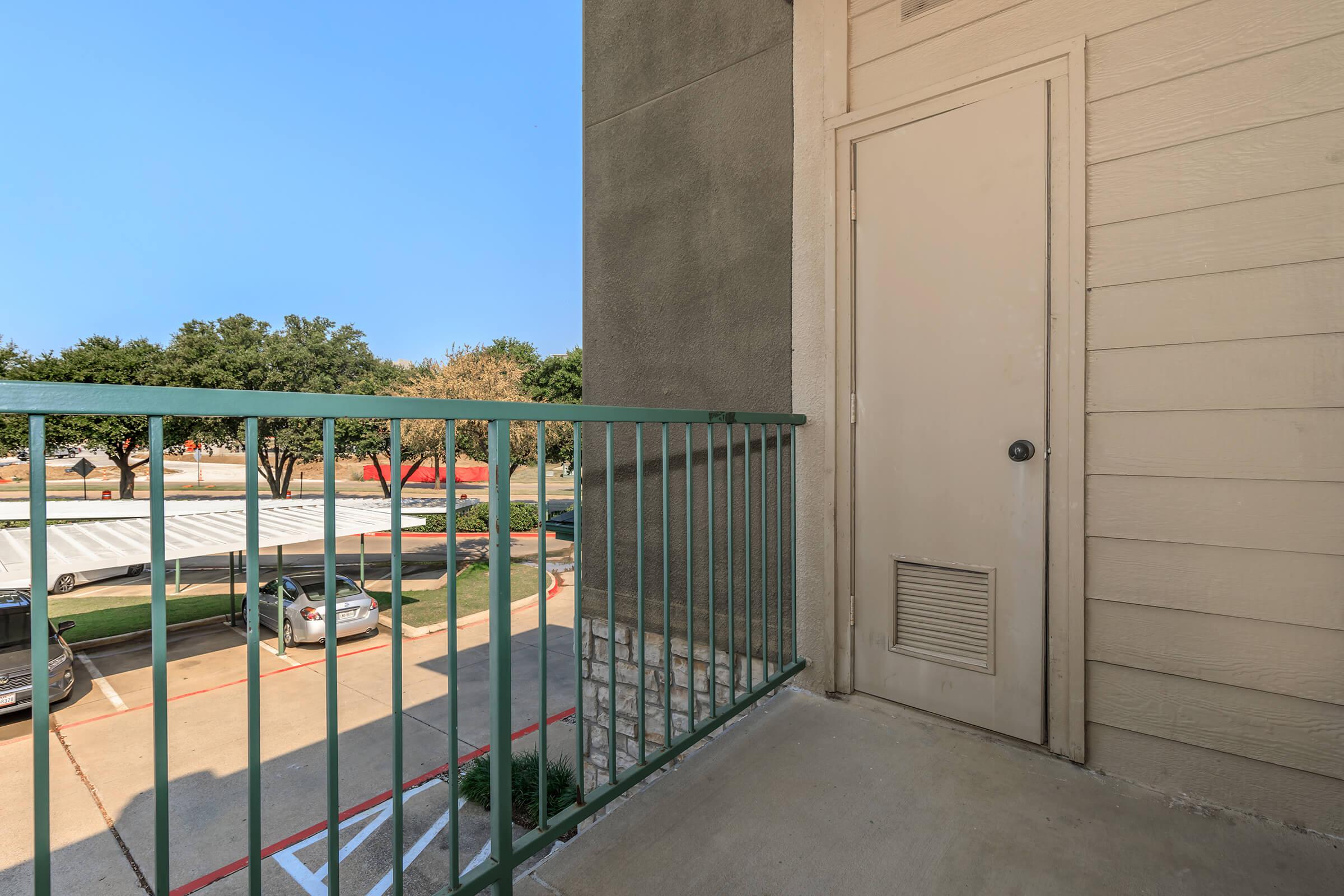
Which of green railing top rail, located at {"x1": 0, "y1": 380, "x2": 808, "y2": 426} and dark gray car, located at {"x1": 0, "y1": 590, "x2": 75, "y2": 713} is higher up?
green railing top rail, located at {"x1": 0, "y1": 380, "x2": 808, "y2": 426}

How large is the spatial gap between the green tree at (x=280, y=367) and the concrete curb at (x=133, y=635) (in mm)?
5745

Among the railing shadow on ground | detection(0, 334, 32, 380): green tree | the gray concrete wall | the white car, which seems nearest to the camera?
the gray concrete wall

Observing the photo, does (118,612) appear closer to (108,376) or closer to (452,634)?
(108,376)

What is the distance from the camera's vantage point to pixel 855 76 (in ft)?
7.19

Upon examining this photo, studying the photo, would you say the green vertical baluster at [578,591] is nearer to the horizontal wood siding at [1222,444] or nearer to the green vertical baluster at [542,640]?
the green vertical baluster at [542,640]

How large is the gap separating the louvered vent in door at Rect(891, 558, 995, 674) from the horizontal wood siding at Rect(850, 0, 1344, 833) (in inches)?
10.7

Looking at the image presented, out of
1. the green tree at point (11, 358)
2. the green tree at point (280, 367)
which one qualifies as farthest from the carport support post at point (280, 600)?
the green tree at point (11, 358)

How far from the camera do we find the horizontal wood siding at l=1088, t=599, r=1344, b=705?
4.76 ft

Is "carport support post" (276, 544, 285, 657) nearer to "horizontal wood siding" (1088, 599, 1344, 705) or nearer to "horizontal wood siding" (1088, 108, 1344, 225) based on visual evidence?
"horizontal wood siding" (1088, 599, 1344, 705)

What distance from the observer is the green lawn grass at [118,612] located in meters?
10.7

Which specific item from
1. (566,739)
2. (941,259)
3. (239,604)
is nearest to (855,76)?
(941,259)

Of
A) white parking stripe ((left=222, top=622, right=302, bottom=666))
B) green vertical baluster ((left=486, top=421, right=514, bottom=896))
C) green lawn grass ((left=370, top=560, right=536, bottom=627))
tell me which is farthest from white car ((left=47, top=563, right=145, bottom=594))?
green vertical baluster ((left=486, top=421, right=514, bottom=896))

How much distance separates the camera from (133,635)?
10.6 metres

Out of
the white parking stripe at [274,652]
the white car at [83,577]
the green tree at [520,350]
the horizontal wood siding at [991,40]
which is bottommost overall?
the white parking stripe at [274,652]
